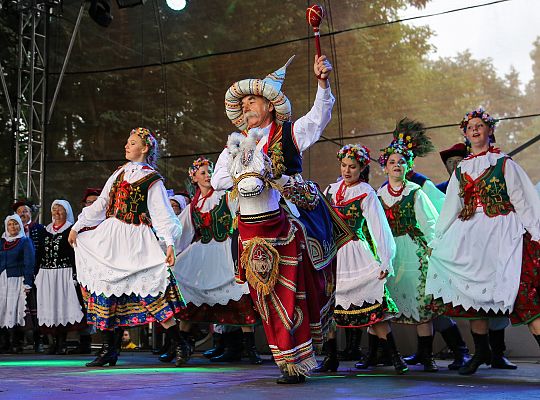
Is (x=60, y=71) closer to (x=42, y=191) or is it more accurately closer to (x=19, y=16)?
(x=19, y=16)

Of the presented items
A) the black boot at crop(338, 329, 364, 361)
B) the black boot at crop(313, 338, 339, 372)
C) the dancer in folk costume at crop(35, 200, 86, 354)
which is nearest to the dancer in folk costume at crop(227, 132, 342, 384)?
the black boot at crop(313, 338, 339, 372)

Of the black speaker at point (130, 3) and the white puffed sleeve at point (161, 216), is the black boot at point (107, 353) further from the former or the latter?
the black speaker at point (130, 3)

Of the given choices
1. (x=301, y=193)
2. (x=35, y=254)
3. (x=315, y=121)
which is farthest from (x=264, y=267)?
(x=35, y=254)

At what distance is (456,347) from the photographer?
19.7 ft

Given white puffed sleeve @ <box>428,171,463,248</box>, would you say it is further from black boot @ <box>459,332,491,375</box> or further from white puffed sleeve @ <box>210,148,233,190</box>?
white puffed sleeve @ <box>210,148,233,190</box>

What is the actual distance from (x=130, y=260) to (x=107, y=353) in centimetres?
67

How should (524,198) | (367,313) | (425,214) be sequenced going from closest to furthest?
1. (524,198)
2. (367,313)
3. (425,214)

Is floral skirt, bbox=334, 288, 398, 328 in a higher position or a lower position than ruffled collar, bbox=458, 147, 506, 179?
lower

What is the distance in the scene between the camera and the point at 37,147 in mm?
11711

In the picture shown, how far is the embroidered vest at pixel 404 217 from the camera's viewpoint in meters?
6.15

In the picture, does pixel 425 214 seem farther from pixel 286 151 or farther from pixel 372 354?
pixel 286 151

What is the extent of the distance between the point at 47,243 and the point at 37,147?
3.43 metres

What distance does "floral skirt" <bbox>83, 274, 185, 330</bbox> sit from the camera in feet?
19.0

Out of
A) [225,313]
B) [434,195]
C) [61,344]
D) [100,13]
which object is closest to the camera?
[434,195]
